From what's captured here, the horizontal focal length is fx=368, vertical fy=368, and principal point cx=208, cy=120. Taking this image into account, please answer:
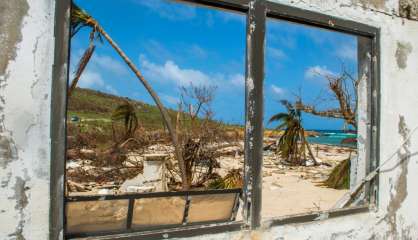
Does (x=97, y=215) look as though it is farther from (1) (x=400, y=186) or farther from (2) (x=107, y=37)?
(2) (x=107, y=37)

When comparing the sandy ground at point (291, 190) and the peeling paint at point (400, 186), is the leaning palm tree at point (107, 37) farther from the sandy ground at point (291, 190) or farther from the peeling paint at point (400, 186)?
the peeling paint at point (400, 186)

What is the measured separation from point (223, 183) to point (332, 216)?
5.26 meters

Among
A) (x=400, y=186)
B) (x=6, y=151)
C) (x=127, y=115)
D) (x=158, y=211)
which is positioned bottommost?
(x=158, y=211)

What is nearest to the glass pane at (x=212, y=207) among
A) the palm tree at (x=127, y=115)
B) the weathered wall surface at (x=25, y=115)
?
the weathered wall surface at (x=25, y=115)

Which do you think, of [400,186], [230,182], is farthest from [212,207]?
[230,182]

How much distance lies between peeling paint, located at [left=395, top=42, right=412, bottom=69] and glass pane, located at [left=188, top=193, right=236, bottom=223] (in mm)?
1801

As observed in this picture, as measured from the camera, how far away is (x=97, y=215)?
271 centimetres

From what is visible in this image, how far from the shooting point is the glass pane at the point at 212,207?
3129mm

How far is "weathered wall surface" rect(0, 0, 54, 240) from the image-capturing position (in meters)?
1.62

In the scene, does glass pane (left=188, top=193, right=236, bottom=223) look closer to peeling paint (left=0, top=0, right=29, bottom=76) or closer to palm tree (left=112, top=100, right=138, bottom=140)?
peeling paint (left=0, top=0, right=29, bottom=76)

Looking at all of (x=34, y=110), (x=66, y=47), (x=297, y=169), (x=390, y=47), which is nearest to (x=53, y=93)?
(x=34, y=110)

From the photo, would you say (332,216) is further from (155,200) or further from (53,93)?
(53,93)

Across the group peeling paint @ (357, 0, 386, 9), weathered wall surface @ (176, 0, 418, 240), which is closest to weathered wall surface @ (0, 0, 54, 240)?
weathered wall surface @ (176, 0, 418, 240)

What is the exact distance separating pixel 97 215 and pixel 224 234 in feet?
3.43
